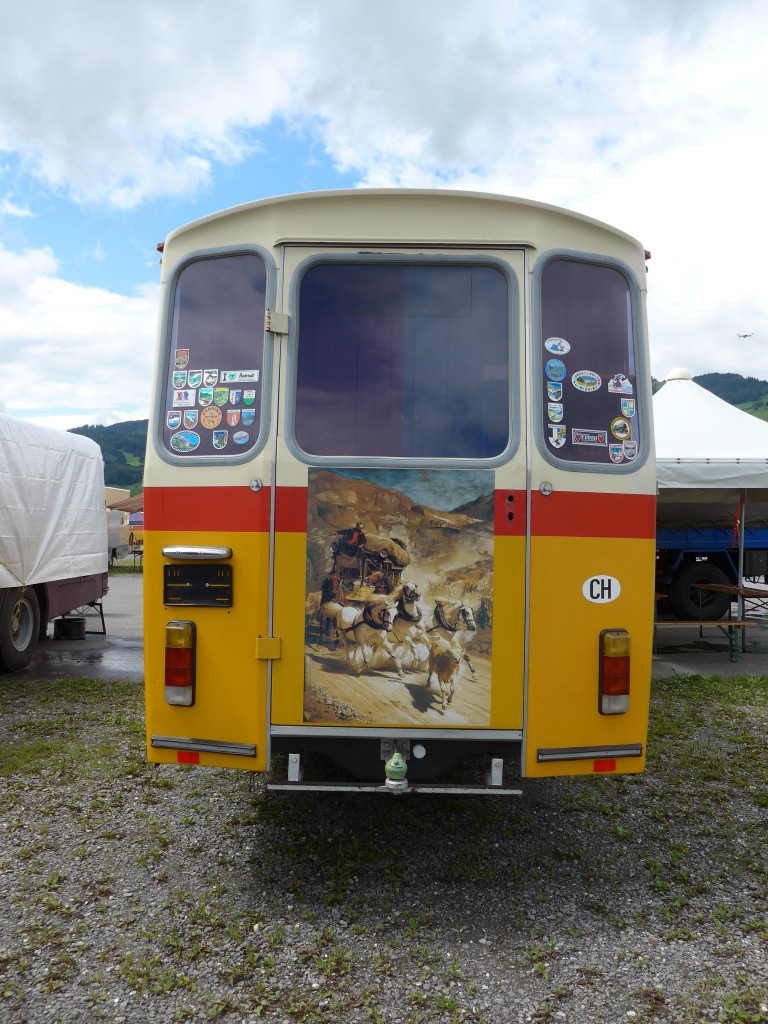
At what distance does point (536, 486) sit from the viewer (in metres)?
3.57

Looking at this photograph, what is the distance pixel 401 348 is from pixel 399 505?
0.76 metres

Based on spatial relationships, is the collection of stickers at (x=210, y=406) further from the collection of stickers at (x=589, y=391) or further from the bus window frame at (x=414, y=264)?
the collection of stickers at (x=589, y=391)

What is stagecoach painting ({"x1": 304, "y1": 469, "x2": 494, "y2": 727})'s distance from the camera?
352 centimetres

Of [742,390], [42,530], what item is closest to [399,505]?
[42,530]

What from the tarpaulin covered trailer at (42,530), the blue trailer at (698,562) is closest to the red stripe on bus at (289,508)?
the tarpaulin covered trailer at (42,530)

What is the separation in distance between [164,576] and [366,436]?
46.3 inches

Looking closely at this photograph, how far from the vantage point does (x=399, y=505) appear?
11.6ft

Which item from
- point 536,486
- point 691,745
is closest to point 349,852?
point 536,486

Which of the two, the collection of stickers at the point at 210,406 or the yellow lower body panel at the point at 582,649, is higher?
the collection of stickers at the point at 210,406

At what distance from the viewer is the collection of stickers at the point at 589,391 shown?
364cm

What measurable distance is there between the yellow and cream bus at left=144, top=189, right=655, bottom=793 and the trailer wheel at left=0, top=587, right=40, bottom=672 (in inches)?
234

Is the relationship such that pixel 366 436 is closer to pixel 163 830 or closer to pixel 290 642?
pixel 290 642

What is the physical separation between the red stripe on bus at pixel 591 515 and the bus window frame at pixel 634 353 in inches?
5.5

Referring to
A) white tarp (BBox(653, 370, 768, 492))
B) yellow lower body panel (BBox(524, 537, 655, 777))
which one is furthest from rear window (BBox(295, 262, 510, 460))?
white tarp (BBox(653, 370, 768, 492))
